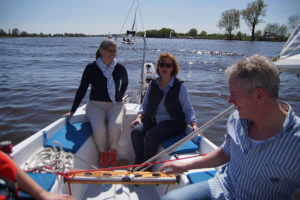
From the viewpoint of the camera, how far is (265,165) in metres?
1.04

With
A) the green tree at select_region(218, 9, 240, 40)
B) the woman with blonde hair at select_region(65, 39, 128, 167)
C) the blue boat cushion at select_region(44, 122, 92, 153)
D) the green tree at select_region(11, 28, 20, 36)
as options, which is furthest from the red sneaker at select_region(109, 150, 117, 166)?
the green tree at select_region(11, 28, 20, 36)

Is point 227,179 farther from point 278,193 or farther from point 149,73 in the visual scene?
point 149,73

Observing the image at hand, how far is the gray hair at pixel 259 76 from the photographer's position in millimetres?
1017

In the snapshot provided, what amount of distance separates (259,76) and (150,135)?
4.96 feet

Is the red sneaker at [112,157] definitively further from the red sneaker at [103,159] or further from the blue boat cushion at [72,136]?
the blue boat cushion at [72,136]

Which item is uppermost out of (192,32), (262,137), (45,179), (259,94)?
(192,32)

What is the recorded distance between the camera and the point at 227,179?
1323 mm

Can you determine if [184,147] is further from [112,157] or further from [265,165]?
[265,165]

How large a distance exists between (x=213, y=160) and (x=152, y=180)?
0.51m

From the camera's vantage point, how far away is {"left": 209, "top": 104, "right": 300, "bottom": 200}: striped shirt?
984mm

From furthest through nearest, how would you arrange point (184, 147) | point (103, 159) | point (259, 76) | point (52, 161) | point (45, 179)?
point (103, 159)
point (184, 147)
point (52, 161)
point (45, 179)
point (259, 76)

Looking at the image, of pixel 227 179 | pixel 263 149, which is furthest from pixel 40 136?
pixel 263 149

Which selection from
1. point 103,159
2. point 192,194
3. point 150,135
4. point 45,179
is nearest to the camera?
point 192,194

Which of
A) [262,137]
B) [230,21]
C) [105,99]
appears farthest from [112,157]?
[230,21]
